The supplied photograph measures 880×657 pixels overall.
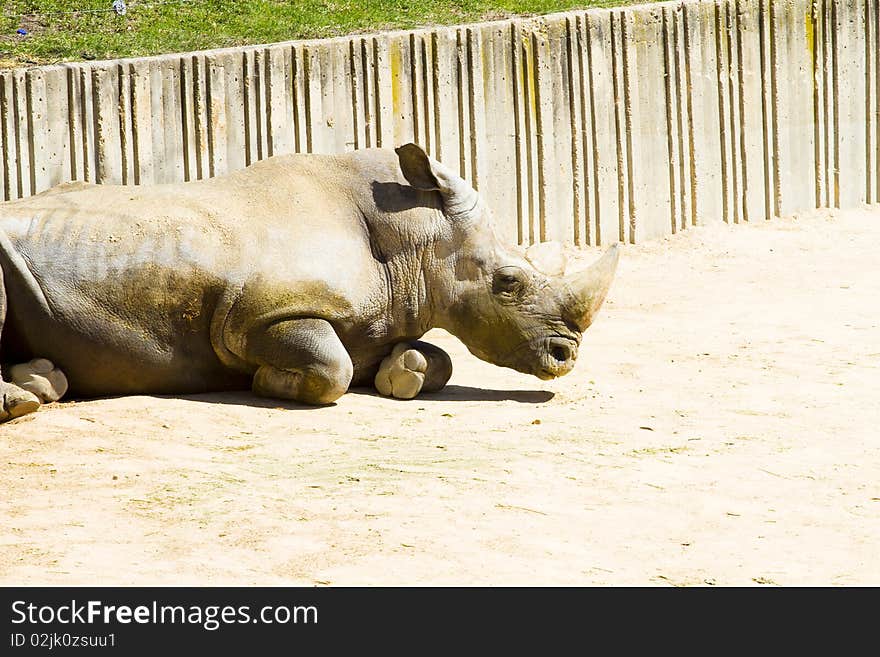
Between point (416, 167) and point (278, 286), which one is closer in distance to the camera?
point (278, 286)

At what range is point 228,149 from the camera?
1037 cm

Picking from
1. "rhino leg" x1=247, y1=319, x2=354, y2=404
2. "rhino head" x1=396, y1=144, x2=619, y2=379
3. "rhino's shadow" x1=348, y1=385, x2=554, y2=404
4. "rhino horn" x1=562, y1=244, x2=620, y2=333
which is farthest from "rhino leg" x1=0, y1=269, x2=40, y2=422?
"rhino horn" x1=562, y1=244, x2=620, y2=333

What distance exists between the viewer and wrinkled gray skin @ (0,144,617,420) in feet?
24.2

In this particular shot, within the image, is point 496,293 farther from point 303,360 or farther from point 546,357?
point 303,360

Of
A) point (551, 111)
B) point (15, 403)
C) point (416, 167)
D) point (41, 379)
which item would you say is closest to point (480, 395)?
point (416, 167)

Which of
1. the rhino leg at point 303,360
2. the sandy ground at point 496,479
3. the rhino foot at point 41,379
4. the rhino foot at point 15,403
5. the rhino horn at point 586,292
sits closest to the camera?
the sandy ground at point 496,479

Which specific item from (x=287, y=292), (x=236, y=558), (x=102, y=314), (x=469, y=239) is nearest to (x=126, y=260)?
(x=102, y=314)

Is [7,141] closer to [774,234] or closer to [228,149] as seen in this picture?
[228,149]

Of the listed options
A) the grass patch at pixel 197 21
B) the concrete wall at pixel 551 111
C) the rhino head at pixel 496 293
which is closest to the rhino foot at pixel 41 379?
the rhino head at pixel 496 293

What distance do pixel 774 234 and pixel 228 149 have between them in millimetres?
4417

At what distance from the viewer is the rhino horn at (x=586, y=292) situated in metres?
8.20

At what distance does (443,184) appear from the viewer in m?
8.13

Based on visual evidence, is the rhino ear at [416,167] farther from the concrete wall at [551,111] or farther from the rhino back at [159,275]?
the concrete wall at [551,111]

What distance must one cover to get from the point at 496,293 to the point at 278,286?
1.21m
